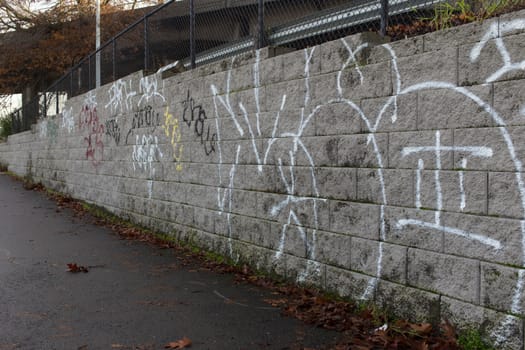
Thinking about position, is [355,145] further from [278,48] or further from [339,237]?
[278,48]

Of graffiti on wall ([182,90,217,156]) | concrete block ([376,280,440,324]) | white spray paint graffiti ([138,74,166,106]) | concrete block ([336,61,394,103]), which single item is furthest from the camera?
white spray paint graffiti ([138,74,166,106])

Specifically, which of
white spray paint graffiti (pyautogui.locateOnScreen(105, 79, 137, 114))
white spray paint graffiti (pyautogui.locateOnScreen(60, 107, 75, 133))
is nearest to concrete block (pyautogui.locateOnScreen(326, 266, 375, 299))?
white spray paint graffiti (pyautogui.locateOnScreen(105, 79, 137, 114))

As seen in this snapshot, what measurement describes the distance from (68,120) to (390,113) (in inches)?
452

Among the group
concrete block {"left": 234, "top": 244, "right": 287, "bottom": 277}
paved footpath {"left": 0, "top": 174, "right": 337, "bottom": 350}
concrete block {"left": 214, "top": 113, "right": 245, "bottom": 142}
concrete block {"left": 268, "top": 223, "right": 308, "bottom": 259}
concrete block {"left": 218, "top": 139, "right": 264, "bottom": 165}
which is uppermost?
concrete block {"left": 214, "top": 113, "right": 245, "bottom": 142}

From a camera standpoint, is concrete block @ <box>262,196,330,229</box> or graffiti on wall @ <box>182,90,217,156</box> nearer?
concrete block @ <box>262,196,330,229</box>

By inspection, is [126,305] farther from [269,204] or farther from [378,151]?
[378,151]

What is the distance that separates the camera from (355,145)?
14.8 ft

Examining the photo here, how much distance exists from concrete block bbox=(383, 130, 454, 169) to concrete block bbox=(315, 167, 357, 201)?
0.42m

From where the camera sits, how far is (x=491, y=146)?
3.45 metres

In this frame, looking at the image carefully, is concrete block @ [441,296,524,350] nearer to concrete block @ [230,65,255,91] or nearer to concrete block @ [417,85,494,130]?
concrete block @ [417,85,494,130]

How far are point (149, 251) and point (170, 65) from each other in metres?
2.82

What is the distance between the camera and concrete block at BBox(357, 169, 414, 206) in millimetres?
4031


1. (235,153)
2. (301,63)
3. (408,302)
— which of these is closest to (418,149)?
(408,302)

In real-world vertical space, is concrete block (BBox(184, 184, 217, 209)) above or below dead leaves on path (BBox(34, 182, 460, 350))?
above
